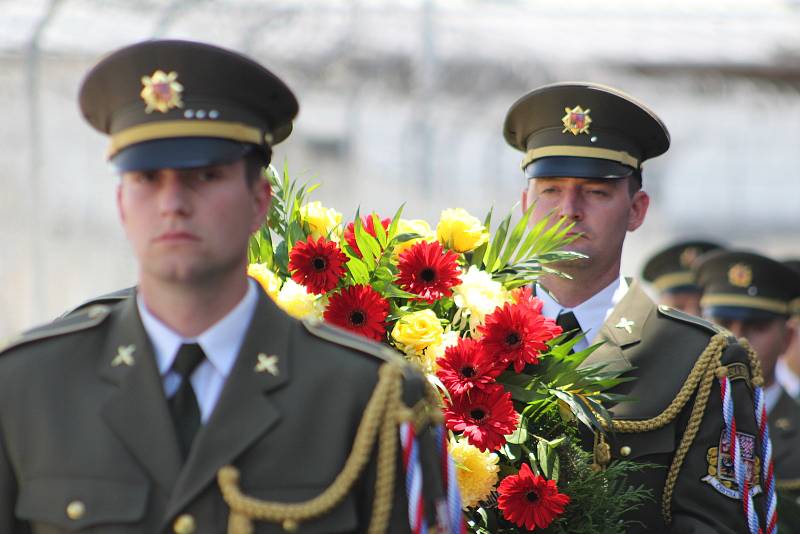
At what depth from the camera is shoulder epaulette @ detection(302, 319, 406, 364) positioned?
2487 mm

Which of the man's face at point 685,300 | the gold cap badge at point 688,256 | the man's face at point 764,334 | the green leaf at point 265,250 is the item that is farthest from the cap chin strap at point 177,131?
the gold cap badge at point 688,256

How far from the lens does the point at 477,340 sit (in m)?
3.40

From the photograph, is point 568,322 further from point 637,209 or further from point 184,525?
point 184,525

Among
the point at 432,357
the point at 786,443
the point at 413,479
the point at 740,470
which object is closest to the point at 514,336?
the point at 432,357

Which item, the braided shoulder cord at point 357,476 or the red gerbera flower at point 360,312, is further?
the red gerbera flower at point 360,312

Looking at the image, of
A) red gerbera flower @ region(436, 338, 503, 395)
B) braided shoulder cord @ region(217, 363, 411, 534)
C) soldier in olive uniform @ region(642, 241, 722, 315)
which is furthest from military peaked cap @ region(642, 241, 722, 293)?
braided shoulder cord @ region(217, 363, 411, 534)

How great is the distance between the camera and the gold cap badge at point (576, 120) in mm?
3990

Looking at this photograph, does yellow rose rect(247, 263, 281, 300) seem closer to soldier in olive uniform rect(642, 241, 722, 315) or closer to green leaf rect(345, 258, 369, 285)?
green leaf rect(345, 258, 369, 285)

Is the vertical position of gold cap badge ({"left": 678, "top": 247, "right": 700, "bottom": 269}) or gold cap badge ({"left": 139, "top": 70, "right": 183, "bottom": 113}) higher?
gold cap badge ({"left": 139, "top": 70, "right": 183, "bottom": 113})

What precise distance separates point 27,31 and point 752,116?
834cm

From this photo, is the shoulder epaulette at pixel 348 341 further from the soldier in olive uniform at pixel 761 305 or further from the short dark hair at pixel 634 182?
the soldier in olive uniform at pixel 761 305

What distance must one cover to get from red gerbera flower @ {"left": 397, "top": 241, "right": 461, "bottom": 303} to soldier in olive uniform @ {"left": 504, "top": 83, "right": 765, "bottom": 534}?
55 cm

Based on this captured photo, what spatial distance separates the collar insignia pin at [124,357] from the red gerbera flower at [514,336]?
117 cm

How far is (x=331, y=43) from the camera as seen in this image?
9242 mm
